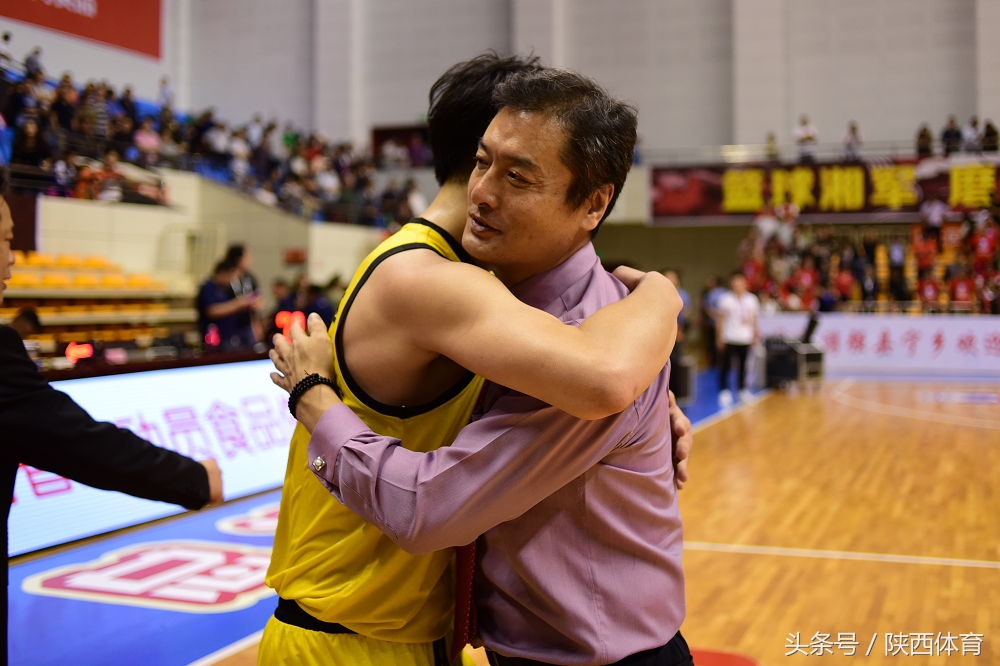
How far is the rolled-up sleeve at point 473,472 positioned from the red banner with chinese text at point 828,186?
1875cm

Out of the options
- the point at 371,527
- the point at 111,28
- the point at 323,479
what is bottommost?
the point at 371,527

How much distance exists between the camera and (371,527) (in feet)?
4.99

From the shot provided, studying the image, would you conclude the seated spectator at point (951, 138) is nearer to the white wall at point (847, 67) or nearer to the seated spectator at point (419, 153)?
the white wall at point (847, 67)

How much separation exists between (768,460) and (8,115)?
37.3 feet

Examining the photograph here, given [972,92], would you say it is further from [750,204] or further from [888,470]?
[888,470]

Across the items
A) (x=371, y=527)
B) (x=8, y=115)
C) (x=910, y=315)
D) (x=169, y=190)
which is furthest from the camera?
(x=169, y=190)

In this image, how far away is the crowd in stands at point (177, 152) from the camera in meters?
13.2

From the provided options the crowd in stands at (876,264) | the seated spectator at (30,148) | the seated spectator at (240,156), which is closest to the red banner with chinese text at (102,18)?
the seated spectator at (30,148)

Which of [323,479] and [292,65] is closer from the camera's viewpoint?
[323,479]

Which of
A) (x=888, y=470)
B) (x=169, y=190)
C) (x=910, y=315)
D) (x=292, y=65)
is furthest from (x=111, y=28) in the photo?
(x=292, y=65)

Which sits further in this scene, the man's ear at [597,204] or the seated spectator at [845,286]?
the seated spectator at [845,286]

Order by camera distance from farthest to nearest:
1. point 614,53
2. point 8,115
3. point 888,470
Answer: point 614,53
point 8,115
point 888,470

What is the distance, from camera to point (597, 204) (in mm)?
1480

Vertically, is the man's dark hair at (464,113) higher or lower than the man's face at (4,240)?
higher
